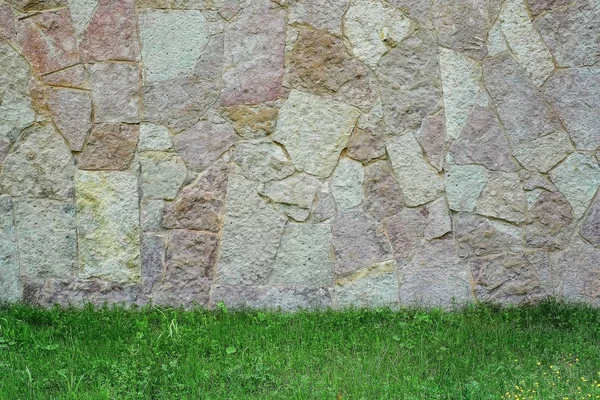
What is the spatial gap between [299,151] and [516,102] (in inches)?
54.1

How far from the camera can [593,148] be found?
4.75m

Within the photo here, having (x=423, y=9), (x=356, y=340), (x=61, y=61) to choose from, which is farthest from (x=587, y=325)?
(x=61, y=61)

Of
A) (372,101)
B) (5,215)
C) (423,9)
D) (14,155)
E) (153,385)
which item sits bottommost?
(153,385)

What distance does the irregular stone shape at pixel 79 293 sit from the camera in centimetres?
462

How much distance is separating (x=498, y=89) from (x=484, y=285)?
122cm

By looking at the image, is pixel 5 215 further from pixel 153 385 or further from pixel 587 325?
pixel 587 325

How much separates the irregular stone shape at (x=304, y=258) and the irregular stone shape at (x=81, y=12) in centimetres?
171

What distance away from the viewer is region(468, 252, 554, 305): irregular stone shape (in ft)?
15.6

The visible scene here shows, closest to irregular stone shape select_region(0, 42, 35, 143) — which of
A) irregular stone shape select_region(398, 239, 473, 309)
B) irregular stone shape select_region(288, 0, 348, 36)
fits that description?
irregular stone shape select_region(288, 0, 348, 36)

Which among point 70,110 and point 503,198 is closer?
point 70,110

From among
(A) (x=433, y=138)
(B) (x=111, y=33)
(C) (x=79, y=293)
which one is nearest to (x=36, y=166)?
(C) (x=79, y=293)

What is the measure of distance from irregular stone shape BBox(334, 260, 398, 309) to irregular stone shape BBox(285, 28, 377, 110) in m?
1.02

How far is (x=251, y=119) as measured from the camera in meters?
4.62

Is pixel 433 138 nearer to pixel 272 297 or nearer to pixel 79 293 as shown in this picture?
pixel 272 297
